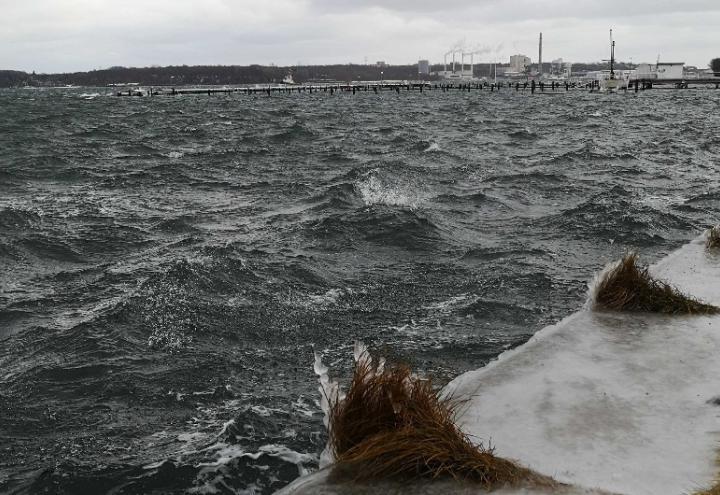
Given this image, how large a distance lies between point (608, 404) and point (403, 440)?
2027 mm

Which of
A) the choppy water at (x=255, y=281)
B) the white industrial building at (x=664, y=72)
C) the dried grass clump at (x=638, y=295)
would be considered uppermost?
the white industrial building at (x=664, y=72)

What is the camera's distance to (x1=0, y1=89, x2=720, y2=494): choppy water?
6574 mm

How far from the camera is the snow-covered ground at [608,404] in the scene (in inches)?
190

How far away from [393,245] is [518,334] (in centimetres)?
558

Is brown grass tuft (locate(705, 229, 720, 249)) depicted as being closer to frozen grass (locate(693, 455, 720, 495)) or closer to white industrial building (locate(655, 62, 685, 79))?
frozen grass (locate(693, 455, 720, 495))

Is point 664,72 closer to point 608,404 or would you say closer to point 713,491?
point 608,404

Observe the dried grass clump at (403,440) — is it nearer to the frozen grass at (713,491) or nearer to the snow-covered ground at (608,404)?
the snow-covered ground at (608,404)

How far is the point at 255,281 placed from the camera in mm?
11656

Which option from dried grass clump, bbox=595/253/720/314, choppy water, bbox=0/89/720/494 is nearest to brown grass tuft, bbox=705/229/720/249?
choppy water, bbox=0/89/720/494

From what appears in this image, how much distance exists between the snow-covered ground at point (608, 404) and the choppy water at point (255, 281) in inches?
37.6

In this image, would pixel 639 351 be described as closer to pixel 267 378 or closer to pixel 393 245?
pixel 267 378

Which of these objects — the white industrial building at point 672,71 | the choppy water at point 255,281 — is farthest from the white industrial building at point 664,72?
the choppy water at point 255,281

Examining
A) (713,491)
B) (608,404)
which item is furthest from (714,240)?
(713,491)

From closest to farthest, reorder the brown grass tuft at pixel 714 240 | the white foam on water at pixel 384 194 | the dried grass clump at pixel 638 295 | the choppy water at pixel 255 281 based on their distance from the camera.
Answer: the choppy water at pixel 255 281, the dried grass clump at pixel 638 295, the brown grass tuft at pixel 714 240, the white foam on water at pixel 384 194
